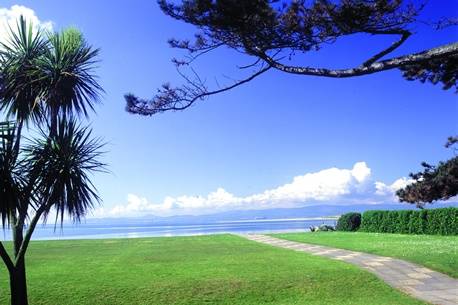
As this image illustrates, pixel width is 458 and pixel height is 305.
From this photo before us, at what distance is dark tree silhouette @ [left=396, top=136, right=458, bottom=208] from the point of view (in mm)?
11445

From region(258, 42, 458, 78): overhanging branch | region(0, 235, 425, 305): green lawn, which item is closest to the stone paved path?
region(0, 235, 425, 305): green lawn

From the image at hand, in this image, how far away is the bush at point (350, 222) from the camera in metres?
31.9

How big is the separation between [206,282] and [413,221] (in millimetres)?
17905

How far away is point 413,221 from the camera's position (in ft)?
84.4

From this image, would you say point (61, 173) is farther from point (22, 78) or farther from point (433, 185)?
point (433, 185)

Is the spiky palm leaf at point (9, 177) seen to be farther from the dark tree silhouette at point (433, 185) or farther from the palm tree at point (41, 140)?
the dark tree silhouette at point (433, 185)

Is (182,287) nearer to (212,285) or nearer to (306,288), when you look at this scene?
(212,285)

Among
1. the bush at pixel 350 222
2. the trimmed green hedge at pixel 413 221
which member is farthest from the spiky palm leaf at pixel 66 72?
the bush at pixel 350 222

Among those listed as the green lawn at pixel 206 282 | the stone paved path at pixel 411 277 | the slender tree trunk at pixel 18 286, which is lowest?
the stone paved path at pixel 411 277

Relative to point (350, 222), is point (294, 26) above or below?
above

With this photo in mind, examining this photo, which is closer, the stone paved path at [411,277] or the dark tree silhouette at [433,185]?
the stone paved path at [411,277]

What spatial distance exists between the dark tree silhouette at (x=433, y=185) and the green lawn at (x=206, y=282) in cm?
222

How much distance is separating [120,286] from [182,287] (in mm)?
1391

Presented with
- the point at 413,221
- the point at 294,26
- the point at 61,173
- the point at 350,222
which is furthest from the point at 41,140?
the point at 350,222
